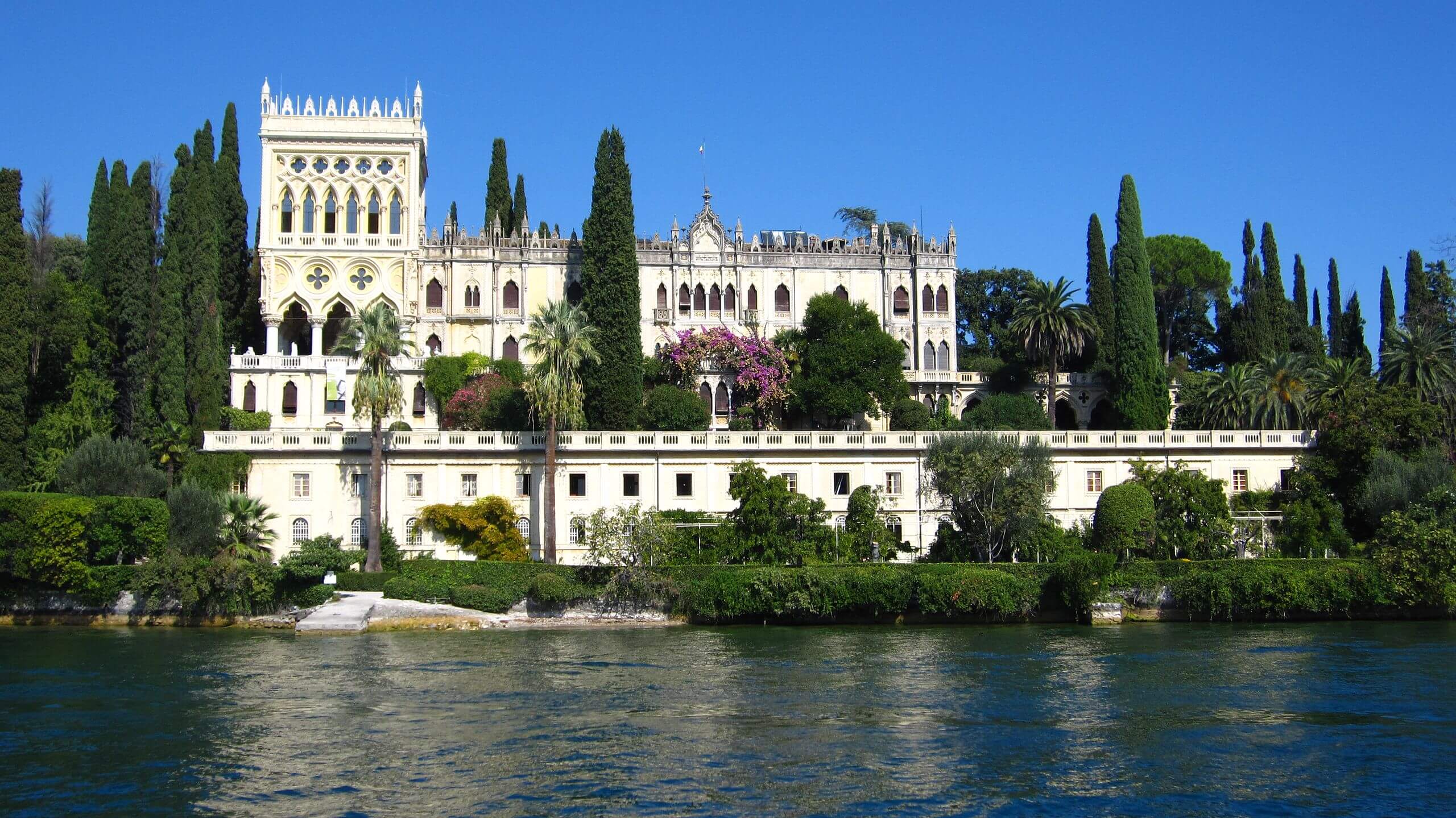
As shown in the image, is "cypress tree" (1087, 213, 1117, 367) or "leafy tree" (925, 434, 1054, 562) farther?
"cypress tree" (1087, 213, 1117, 367)

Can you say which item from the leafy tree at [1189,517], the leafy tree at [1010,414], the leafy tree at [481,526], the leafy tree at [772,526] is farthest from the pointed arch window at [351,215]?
the leafy tree at [1189,517]

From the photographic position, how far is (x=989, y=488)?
4953cm

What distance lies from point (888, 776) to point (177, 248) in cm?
4342

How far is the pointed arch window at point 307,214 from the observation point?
6800 cm

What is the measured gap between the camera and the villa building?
53875 mm

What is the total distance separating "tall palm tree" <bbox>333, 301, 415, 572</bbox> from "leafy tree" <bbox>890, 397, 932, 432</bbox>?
23531mm

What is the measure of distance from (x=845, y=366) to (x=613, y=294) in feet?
36.7

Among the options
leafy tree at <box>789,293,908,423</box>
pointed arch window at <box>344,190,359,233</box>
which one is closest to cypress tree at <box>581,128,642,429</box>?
leafy tree at <box>789,293,908,423</box>

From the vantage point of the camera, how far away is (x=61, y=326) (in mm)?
55250

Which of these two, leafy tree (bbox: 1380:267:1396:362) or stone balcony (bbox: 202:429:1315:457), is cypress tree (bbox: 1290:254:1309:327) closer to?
leafy tree (bbox: 1380:267:1396:362)

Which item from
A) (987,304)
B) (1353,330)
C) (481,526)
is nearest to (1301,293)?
(1353,330)

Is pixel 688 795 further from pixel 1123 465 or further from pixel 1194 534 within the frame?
pixel 1123 465

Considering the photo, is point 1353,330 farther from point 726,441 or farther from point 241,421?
point 241,421

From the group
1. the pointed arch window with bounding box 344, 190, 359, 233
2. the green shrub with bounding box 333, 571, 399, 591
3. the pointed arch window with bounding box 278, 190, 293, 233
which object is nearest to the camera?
the green shrub with bounding box 333, 571, 399, 591
